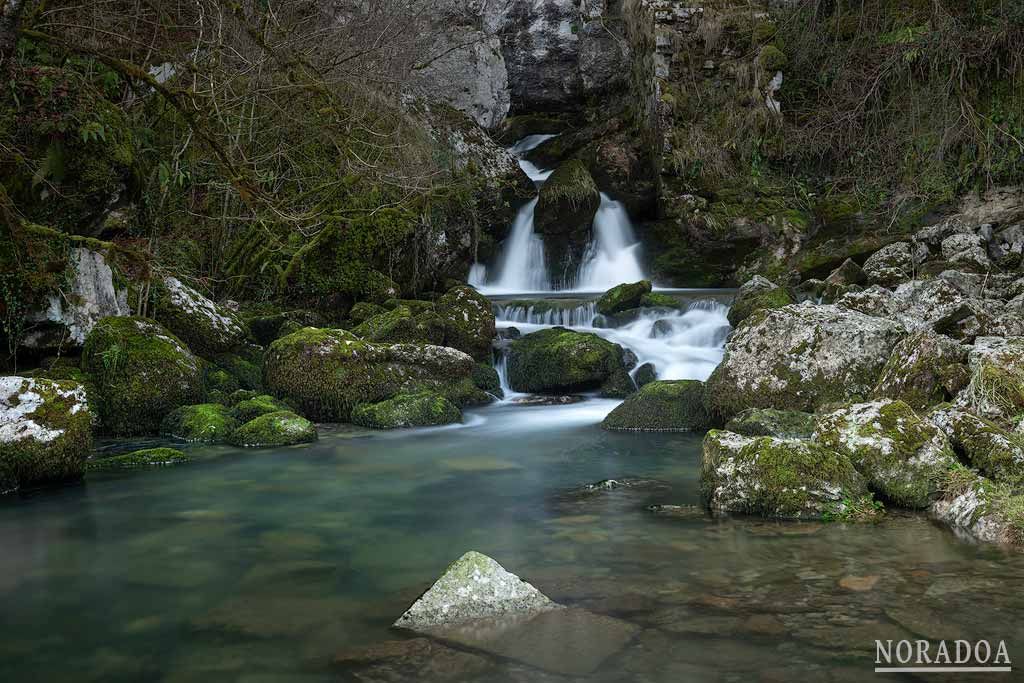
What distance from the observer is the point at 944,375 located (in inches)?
256

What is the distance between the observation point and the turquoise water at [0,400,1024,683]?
318 centimetres

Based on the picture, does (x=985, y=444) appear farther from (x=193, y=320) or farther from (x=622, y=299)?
(x=193, y=320)

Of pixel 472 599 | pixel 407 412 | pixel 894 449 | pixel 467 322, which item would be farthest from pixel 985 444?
pixel 467 322

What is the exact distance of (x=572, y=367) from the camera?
1066 centimetres

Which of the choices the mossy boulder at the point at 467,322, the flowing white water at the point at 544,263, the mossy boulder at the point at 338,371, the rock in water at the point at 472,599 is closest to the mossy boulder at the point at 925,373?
the rock in water at the point at 472,599

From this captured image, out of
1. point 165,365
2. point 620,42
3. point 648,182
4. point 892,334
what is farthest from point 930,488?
point 620,42

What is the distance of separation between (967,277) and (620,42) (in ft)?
42.2

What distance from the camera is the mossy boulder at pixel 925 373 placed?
6480mm

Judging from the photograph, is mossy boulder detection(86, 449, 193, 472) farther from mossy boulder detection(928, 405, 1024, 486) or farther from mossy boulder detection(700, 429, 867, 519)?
mossy boulder detection(928, 405, 1024, 486)

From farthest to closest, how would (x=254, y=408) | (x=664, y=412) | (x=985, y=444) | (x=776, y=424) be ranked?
1. (x=664, y=412)
2. (x=254, y=408)
3. (x=776, y=424)
4. (x=985, y=444)

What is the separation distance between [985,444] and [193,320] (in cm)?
859

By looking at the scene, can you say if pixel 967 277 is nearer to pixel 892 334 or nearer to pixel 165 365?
pixel 892 334

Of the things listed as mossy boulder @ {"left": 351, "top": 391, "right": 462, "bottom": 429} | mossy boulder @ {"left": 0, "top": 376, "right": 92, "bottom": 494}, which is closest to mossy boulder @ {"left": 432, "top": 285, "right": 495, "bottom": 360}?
mossy boulder @ {"left": 351, "top": 391, "right": 462, "bottom": 429}

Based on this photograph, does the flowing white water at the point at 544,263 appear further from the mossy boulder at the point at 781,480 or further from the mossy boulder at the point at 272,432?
the mossy boulder at the point at 781,480
